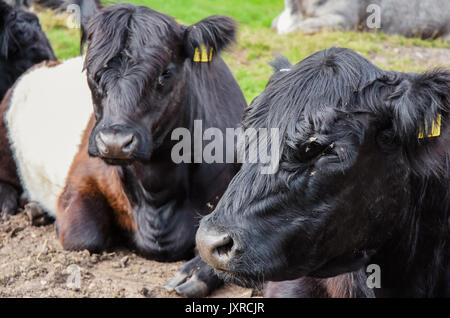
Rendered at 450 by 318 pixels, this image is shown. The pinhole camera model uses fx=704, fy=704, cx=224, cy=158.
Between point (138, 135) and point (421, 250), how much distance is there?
2.06 meters

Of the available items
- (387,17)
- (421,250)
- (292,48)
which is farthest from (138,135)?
(387,17)

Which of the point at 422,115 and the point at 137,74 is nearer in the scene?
the point at 422,115

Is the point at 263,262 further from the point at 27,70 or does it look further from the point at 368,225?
the point at 27,70

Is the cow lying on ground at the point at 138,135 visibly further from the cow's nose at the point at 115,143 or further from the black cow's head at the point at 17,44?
the black cow's head at the point at 17,44

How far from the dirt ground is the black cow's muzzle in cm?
184

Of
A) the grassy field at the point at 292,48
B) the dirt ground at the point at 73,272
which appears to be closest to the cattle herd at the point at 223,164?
the dirt ground at the point at 73,272

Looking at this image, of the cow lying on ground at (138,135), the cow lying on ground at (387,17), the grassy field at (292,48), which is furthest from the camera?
the cow lying on ground at (387,17)

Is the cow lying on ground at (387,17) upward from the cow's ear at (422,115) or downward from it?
downward

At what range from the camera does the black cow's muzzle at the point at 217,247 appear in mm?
2971

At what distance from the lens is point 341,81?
10.6 ft

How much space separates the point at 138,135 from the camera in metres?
4.69

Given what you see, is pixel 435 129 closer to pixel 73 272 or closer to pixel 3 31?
pixel 73 272

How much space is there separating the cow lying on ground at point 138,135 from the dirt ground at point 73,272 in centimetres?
13

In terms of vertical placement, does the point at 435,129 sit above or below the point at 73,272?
above
